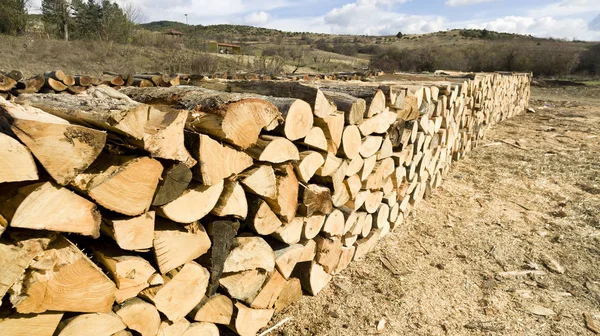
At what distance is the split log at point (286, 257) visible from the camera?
2.41m

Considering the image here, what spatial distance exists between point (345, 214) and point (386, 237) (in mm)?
1066

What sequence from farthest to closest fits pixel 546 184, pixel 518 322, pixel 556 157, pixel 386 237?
pixel 556 157 → pixel 546 184 → pixel 386 237 → pixel 518 322

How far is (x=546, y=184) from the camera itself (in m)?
5.49

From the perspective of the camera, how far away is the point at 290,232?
2.46 meters

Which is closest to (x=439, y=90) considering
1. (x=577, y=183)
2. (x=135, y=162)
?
(x=577, y=183)

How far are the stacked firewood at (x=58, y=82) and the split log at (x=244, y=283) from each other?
2.90m

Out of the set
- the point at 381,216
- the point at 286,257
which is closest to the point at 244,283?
the point at 286,257

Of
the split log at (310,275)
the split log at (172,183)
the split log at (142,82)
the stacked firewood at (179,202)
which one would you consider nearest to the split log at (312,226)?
the stacked firewood at (179,202)

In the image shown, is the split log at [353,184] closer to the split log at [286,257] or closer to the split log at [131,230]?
the split log at [286,257]

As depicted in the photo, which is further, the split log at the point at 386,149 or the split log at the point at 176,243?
the split log at the point at 386,149

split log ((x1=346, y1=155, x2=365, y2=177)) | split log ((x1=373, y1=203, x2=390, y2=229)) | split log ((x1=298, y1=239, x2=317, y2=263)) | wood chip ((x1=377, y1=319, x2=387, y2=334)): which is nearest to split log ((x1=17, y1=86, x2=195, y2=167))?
split log ((x1=298, y1=239, x2=317, y2=263))

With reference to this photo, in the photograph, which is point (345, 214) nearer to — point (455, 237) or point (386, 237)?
point (386, 237)

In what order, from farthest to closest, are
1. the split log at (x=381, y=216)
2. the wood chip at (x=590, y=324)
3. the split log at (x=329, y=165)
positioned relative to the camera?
the split log at (x=381, y=216) < the wood chip at (x=590, y=324) < the split log at (x=329, y=165)

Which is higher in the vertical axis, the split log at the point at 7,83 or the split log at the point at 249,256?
the split log at the point at 7,83
